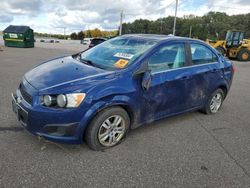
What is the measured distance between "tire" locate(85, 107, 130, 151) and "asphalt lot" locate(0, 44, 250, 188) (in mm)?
114

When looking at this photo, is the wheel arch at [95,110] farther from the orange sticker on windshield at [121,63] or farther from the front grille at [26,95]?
the front grille at [26,95]

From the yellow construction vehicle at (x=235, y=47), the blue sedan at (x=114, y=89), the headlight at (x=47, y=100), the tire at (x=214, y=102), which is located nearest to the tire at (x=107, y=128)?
the blue sedan at (x=114, y=89)

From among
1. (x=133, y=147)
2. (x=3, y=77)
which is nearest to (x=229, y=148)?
(x=133, y=147)

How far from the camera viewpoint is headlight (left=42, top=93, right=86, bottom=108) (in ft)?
9.23

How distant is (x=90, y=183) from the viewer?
256 cm

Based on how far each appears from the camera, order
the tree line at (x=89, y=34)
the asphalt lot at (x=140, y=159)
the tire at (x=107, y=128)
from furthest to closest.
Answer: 1. the tree line at (x=89, y=34)
2. the tire at (x=107, y=128)
3. the asphalt lot at (x=140, y=159)

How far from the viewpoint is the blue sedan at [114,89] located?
2854 mm

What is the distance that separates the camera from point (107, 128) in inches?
126

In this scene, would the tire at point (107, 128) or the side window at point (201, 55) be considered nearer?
the tire at point (107, 128)

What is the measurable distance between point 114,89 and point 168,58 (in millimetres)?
1211

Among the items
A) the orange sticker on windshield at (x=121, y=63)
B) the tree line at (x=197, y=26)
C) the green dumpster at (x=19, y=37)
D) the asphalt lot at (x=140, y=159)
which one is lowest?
the asphalt lot at (x=140, y=159)

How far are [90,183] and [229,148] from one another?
83.5 inches

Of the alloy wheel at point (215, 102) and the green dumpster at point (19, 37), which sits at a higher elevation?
the green dumpster at point (19, 37)

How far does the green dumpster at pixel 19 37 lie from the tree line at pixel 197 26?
194ft
